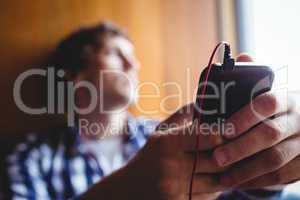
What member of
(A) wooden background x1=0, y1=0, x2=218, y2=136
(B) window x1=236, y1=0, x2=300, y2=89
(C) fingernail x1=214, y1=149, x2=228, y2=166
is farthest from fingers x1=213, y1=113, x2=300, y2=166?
(A) wooden background x1=0, y1=0, x2=218, y2=136

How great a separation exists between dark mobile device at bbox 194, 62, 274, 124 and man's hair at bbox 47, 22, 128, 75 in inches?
28.8

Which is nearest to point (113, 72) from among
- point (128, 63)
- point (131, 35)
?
point (128, 63)

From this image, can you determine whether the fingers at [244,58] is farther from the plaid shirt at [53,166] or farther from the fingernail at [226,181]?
Answer: the plaid shirt at [53,166]

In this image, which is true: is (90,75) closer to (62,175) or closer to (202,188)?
(62,175)

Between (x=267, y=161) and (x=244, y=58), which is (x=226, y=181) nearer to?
(x=267, y=161)

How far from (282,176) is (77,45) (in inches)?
32.3

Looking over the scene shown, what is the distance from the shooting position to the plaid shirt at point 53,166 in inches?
35.1

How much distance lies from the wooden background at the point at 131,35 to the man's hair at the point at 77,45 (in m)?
0.03

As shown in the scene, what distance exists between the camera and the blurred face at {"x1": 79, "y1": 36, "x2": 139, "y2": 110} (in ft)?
3.35

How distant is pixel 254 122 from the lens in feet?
1.21

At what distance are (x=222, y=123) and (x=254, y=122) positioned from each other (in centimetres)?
4

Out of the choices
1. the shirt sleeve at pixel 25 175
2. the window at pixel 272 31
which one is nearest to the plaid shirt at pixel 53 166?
the shirt sleeve at pixel 25 175

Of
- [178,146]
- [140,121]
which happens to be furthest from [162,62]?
[178,146]

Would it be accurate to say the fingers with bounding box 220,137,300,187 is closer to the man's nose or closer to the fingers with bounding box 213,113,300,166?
the fingers with bounding box 213,113,300,166
